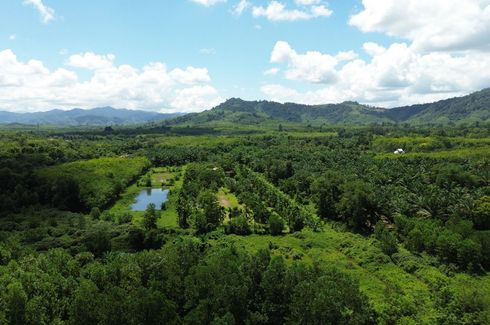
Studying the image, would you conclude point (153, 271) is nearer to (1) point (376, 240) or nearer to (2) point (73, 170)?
(1) point (376, 240)

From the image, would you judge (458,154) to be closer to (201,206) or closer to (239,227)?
(201,206)

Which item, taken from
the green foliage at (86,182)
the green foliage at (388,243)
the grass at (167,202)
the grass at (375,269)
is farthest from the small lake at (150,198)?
the green foliage at (388,243)

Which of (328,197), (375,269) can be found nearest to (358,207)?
(328,197)

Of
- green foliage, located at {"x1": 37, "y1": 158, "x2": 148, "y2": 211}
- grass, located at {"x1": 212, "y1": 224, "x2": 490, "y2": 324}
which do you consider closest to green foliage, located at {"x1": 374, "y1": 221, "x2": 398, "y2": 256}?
grass, located at {"x1": 212, "y1": 224, "x2": 490, "y2": 324}

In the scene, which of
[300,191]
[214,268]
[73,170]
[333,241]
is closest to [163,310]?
[214,268]

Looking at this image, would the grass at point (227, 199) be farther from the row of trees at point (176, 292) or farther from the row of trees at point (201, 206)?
the row of trees at point (176, 292)

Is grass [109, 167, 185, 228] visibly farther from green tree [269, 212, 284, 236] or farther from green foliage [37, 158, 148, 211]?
green tree [269, 212, 284, 236]

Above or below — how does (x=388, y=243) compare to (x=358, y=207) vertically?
below
